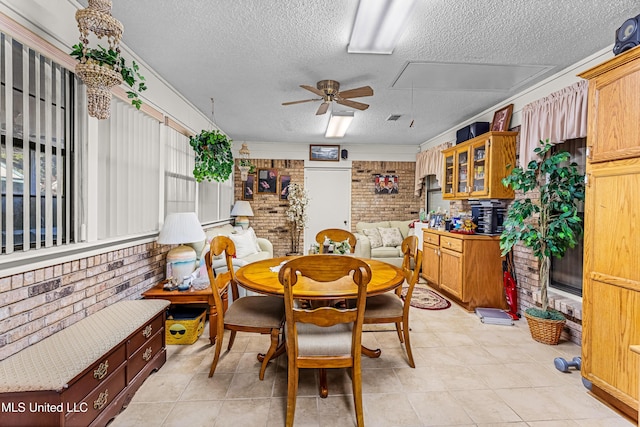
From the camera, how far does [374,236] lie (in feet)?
18.3

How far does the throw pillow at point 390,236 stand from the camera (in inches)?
218

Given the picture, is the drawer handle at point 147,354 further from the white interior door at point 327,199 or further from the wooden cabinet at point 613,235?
the white interior door at point 327,199

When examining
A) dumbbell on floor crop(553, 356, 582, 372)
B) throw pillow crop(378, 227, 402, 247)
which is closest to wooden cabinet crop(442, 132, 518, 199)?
throw pillow crop(378, 227, 402, 247)

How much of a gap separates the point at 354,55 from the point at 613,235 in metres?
2.21

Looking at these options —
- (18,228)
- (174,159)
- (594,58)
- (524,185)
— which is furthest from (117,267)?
(594,58)

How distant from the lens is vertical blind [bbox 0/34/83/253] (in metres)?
1.49

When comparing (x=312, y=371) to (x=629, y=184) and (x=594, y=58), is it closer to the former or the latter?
(x=629, y=184)

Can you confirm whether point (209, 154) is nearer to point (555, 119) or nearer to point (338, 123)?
point (338, 123)

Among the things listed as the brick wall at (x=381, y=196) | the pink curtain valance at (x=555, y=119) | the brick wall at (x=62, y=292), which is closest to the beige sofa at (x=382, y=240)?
the brick wall at (x=381, y=196)

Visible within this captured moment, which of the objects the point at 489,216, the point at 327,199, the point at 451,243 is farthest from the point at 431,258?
the point at 327,199

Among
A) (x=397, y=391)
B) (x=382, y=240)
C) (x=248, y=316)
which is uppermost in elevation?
(x=382, y=240)

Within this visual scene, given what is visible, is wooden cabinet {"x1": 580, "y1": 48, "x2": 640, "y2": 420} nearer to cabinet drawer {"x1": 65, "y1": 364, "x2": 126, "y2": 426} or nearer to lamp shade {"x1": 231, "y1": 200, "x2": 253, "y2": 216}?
cabinet drawer {"x1": 65, "y1": 364, "x2": 126, "y2": 426}

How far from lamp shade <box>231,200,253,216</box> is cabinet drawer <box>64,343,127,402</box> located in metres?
4.10

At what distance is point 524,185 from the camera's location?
291 cm
